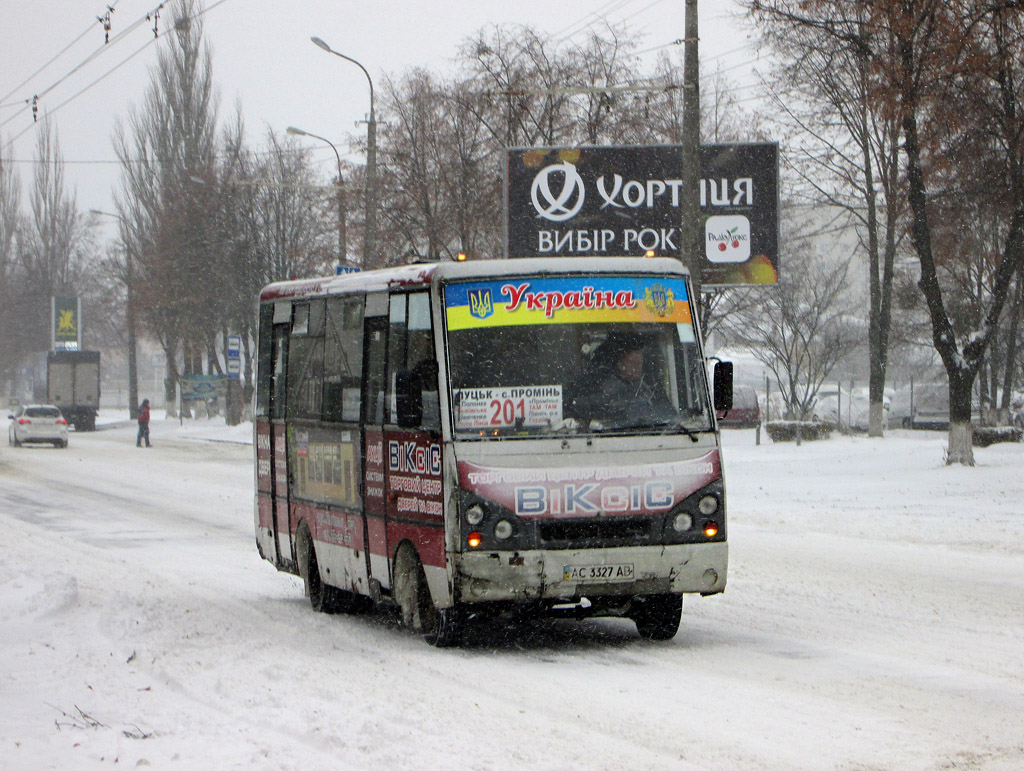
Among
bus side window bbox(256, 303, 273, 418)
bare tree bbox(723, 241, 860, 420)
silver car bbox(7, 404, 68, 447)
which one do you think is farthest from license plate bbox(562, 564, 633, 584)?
silver car bbox(7, 404, 68, 447)

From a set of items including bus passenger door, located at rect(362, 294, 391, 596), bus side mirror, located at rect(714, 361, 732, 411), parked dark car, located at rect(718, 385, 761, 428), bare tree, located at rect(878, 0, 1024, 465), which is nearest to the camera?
bus side mirror, located at rect(714, 361, 732, 411)

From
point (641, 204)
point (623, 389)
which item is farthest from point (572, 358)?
point (641, 204)

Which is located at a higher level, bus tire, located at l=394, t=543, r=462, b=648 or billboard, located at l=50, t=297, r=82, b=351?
billboard, located at l=50, t=297, r=82, b=351

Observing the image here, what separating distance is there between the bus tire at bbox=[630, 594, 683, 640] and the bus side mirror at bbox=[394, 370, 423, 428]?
1.91 meters

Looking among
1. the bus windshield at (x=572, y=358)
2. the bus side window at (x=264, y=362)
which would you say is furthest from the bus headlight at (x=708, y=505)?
the bus side window at (x=264, y=362)

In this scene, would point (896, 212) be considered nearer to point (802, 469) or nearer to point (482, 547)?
point (802, 469)

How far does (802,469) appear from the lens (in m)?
28.2

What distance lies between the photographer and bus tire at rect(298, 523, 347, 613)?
11500 millimetres

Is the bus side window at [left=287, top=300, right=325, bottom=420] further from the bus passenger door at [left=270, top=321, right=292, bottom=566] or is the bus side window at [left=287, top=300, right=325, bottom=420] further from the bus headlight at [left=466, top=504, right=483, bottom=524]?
the bus headlight at [left=466, top=504, right=483, bottom=524]

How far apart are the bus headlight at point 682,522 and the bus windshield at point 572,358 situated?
56cm

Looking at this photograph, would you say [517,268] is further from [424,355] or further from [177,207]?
[177,207]

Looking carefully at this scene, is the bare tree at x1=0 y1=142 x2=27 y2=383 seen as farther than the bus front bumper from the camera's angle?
Yes

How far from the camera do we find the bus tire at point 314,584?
37.7 ft

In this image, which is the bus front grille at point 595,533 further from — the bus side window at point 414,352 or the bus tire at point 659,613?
the bus side window at point 414,352
